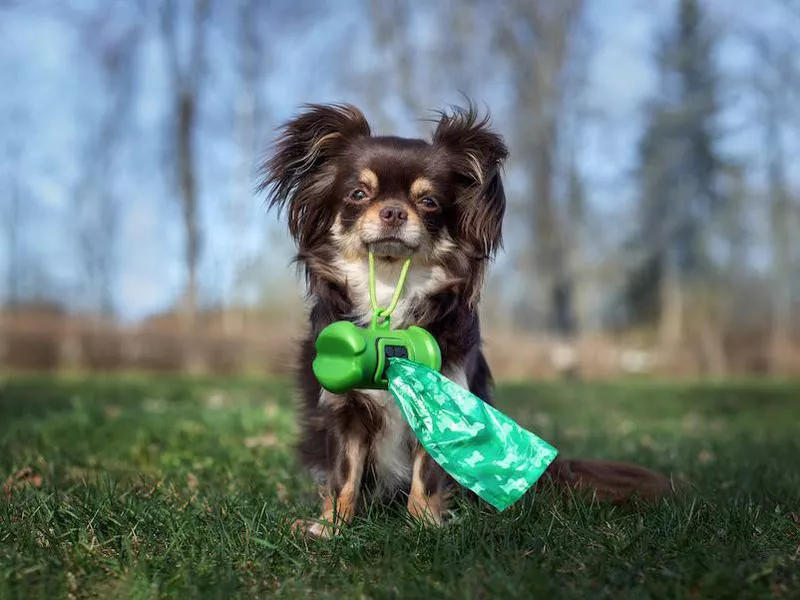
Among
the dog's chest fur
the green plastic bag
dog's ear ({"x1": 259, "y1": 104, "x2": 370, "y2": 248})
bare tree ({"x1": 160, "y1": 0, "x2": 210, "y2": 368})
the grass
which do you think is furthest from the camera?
bare tree ({"x1": 160, "y1": 0, "x2": 210, "y2": 368})

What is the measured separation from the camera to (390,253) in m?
3.43

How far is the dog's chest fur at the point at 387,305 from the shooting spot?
11.3ft

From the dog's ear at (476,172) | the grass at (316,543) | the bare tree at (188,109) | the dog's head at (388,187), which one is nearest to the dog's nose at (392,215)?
the dog's head at (388,187)

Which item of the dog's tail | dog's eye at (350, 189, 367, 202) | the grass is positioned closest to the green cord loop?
dog's eye at (350, 189, 367, 202)

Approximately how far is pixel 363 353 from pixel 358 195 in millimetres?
831

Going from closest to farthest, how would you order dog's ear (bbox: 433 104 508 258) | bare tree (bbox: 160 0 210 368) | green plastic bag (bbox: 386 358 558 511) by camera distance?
1. green plastic bag (bbox: 386 358 558 511)
2. dog's ear (bbox: 433 104 508 258)
3. bare tree (bbox: 160 0 210 368)

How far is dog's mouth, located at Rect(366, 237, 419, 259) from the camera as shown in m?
3.37

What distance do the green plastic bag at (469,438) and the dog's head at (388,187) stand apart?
0.65 metres

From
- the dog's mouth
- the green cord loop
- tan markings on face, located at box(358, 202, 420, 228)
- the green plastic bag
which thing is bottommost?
the green plastic bag

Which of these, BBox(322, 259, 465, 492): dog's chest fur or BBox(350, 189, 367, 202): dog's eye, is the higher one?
BBox(350, 189, 367, 202): dog's eye

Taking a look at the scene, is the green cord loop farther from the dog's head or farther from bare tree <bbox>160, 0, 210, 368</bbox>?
bare tree <bbox>160, 0, 210, 368</bbox>

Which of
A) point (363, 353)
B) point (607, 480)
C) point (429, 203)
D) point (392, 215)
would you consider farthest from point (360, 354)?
point (607, 480)

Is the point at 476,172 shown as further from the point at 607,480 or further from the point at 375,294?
the point at 607,480

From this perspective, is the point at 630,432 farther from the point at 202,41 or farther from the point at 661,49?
the point at 661,49
